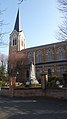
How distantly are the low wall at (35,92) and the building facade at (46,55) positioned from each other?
25937mm

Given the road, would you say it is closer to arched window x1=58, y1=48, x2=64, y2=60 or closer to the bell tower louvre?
arched window x1=58, y1=48, x2=64, y2=60

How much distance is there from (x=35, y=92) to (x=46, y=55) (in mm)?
38228

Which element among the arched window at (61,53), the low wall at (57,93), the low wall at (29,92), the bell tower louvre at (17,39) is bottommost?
the low wall at (29,92)

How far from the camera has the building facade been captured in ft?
178

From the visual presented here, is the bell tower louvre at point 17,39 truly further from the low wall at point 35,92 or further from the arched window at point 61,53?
the low wall at point 35,92

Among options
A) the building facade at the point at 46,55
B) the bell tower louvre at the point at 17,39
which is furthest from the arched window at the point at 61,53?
the bell tower louvre at the point at 17,39

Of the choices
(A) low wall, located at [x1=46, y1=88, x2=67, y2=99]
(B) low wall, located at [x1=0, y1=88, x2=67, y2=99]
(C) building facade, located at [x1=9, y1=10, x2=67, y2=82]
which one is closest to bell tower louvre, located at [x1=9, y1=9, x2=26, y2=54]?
(C) building facade, located at [x1=9, y1=10, x2=67, y2=82]

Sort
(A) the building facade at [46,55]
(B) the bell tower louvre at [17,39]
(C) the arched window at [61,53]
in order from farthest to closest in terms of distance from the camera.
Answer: (B) the bell tower louvre at [17,39] → (C) the arched window at [61,53] → (A) the building facade at [46,55]

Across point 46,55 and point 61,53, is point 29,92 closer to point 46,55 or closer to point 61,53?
point 61,53

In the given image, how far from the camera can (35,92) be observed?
76.7 ft

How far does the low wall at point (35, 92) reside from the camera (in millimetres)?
20181

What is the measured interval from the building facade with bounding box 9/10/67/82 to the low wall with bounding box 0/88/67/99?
25.9 m

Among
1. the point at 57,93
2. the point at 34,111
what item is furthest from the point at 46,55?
the point at 34,111

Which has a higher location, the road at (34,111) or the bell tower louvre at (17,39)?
the bell tower louvre at (17,39)
